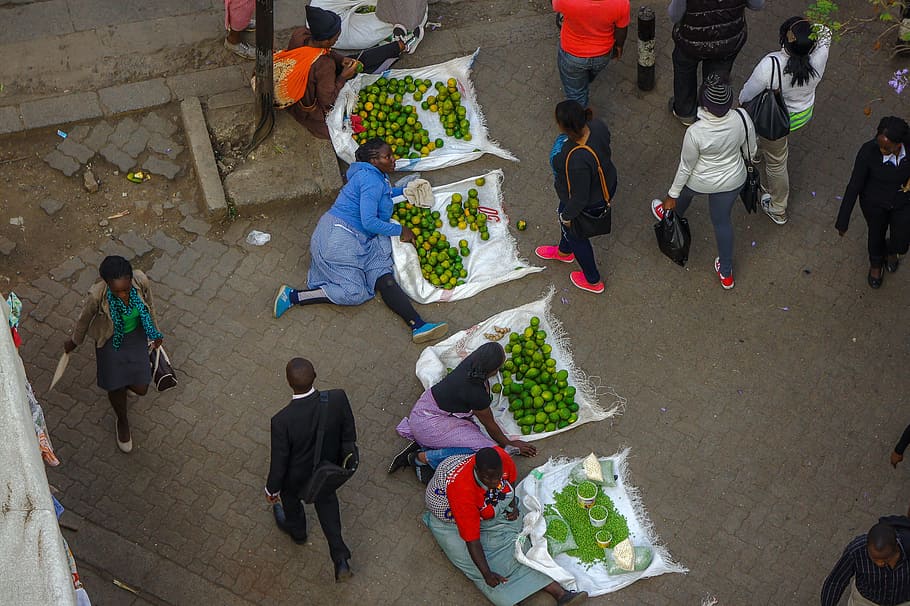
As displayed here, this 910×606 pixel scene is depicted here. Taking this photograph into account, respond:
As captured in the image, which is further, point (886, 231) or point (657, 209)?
point (657, 209)

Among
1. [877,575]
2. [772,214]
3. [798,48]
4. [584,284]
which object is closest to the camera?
[877,575]

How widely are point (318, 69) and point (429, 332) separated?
2579 millimetres

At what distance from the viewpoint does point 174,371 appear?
8.18 metres

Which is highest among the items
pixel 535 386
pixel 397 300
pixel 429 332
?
pixel 397 300

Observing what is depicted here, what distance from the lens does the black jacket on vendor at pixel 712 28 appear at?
8664mm

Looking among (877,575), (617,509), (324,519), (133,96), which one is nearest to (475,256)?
(617,509)

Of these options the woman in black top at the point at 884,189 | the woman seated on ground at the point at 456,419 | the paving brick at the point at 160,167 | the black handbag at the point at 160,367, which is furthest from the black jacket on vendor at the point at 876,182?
the paving brick at the point at 160,167

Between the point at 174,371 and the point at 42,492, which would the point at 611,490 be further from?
the point at 42,492

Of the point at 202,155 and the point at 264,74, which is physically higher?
the point at 264,74

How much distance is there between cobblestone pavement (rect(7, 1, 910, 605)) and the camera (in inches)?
292

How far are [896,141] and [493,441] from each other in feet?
11.6

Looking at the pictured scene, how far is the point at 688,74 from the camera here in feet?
30.7

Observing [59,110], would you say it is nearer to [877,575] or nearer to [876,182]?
[876,182]

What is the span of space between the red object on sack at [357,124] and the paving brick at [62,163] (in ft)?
7.90
